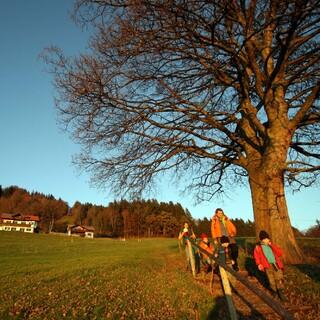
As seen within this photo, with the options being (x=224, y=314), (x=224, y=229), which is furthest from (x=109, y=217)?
(x=224, y=314)

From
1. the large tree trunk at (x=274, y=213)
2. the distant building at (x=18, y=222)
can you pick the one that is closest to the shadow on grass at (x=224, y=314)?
the large tree trunk at (x=274, y=213)

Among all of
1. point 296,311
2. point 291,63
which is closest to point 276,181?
point 291,63

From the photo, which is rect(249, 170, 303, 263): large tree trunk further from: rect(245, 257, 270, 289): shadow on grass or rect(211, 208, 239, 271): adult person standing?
rect(211, 208, 239, 271): adult person standing

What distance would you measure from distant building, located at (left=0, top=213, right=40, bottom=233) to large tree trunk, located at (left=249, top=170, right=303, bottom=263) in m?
104

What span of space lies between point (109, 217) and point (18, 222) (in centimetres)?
3024

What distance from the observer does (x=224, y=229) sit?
412 inches

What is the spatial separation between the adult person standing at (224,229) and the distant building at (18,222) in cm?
10407

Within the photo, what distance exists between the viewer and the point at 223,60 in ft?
36.6

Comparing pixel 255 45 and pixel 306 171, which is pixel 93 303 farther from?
pixel 255 45

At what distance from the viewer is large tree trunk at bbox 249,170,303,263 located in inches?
410

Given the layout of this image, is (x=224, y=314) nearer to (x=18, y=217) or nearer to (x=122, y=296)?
(x=122, y=296)

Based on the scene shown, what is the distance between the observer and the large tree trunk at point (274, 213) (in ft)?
34.1

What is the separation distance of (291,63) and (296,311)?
7948 mm

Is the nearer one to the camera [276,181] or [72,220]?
[276,181]
